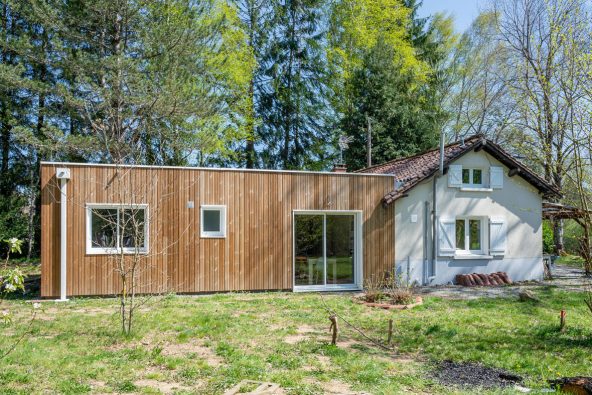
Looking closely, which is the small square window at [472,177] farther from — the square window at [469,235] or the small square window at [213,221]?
the small square window at [213,221]

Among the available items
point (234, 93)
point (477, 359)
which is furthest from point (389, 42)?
Result: point (477, 359)

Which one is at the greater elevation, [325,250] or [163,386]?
[325,250]

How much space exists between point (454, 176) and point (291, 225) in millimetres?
5311

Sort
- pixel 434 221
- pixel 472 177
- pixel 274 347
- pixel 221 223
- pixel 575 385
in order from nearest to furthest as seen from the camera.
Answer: pixel 575 385
pixel 274 347
pixel 221 223
pixel 434 221
pixel 472 177

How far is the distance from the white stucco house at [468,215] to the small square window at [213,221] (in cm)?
468

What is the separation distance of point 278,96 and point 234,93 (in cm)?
429

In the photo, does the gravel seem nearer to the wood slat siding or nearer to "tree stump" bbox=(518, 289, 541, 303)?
"tree stump" bbox=(518, 289, 541, 303)

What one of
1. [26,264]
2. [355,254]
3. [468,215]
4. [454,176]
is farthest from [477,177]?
[26,264]

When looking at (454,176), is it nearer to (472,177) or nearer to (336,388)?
(472,177)

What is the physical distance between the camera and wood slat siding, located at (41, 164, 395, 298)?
12.0 metres

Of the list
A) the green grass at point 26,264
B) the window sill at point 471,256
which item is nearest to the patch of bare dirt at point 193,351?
the window sill at point 471,256

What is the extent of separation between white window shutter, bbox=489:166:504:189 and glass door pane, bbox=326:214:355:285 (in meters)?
4.87

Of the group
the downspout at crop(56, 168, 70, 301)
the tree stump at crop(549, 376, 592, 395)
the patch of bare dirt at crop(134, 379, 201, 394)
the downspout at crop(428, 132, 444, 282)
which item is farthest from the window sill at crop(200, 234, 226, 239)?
the tree stump at crop(549, 376, 592, 395)

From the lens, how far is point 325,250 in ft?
46.6
